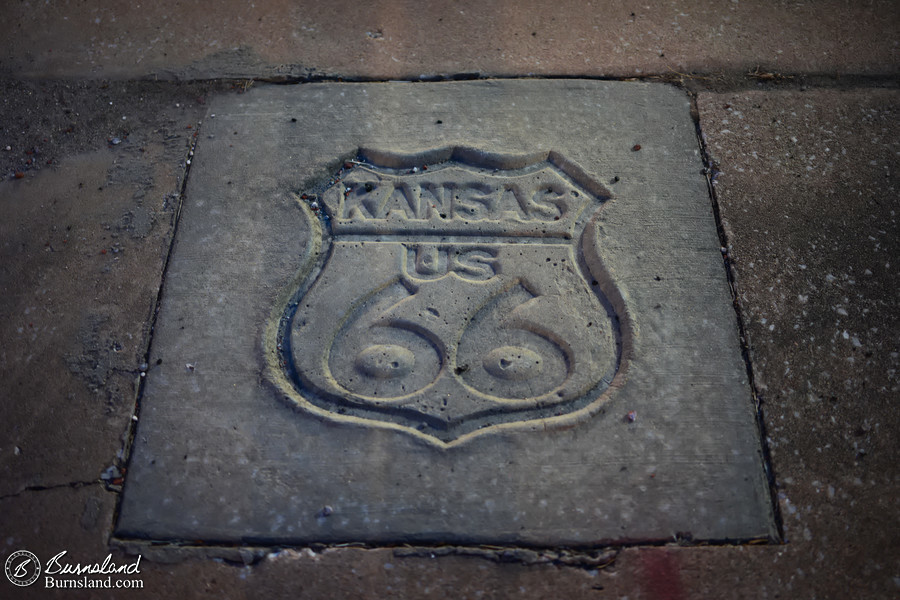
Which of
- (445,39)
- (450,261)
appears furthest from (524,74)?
(450,261)

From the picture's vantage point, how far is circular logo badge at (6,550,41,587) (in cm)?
163

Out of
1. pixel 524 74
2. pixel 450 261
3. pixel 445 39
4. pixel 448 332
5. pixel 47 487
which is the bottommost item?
pixel 47 487

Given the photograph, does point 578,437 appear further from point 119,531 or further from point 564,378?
point 119,531

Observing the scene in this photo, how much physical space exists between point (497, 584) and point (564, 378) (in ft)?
2.01

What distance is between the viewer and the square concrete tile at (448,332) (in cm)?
169

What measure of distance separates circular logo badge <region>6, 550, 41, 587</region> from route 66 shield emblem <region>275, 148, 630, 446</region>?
31.4 inches

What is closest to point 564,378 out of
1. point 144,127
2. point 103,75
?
point 144,127

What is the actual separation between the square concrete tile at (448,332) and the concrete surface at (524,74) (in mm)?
84

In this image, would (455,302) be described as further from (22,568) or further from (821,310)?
(22,568)

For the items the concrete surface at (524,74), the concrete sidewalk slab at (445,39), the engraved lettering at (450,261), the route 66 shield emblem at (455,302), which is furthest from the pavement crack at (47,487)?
the concrete sidewalk slab at (445,39)

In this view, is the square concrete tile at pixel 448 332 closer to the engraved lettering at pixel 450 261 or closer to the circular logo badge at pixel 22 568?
the engraved lettering at pixel 450 261

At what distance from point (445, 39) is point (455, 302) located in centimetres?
136

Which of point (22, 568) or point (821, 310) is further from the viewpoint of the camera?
point (821, 310)

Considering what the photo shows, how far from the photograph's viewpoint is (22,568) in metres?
1.65
